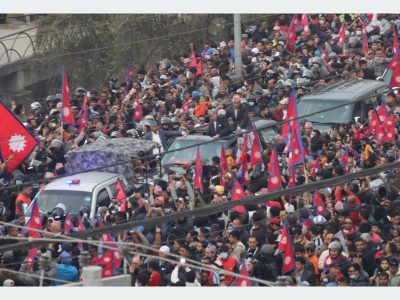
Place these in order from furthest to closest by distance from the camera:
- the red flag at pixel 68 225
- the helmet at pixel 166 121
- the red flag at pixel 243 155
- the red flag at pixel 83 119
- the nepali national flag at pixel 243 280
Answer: the red flag at pixel 83 119
the helmet at pixel 166 121
the red flag at pixel 243 155
the red flag at pixel 68 225
the nepali national flag at pixel 243 280

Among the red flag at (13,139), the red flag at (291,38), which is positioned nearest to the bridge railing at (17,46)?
the red flag at (291,38)

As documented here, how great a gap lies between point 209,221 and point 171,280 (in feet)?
8.89

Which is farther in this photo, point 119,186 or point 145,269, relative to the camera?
point 119,186

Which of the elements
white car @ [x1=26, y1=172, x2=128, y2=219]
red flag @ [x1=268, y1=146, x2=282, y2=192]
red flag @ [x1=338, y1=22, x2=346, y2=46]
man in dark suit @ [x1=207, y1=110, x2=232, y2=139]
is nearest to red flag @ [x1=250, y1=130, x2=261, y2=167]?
red flag @ [x1=268, y1=146, x2=282, y2=192]

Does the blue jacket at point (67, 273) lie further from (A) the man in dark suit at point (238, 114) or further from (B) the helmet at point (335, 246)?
(A) the man in dark suit at point (238, 114)

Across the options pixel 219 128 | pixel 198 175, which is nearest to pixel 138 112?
pixel 219 128

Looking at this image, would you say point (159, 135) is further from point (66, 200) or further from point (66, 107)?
point (66, 200)

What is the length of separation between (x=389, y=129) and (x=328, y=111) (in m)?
2.56

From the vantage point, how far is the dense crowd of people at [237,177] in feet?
55.9

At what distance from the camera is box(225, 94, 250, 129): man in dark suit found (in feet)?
76.8

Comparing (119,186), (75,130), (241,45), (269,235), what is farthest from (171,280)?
(241,45)

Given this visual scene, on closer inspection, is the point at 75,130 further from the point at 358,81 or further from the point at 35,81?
the point at 35,81

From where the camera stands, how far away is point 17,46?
3506cm

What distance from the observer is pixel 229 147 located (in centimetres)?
2247
